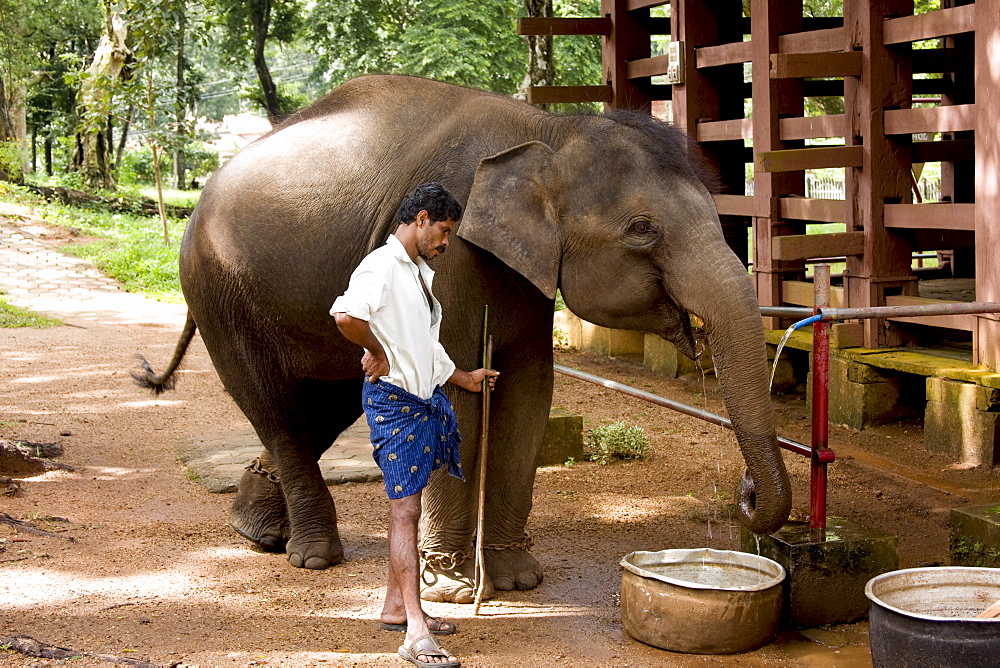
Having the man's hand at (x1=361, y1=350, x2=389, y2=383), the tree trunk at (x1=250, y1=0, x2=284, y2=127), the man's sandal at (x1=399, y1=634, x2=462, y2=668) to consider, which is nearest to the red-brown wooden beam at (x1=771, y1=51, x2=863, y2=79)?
the man's hand at (x1=361, y1=350, x2=389, y2=383)

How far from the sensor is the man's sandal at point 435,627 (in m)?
4.63

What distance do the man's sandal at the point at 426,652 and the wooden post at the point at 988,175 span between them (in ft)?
14.9

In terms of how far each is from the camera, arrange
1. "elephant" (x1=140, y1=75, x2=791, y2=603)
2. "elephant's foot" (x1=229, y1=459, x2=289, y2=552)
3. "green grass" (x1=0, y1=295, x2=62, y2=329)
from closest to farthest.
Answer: "elephant" (x1=140, y1=75, x2=791, y2=603), "elephant's foot" (x1=229, y1=459, x2=289, y2=552), "green grass" (x1=0, y1=295, x2=62, y2=329)

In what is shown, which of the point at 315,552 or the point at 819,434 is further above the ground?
the point at 819,434

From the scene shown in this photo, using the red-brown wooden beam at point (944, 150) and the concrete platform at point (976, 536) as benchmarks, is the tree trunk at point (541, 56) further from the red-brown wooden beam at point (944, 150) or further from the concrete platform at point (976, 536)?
the concrete platform at point (976, 536)

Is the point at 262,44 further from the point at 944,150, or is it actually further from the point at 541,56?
the point at 944,150

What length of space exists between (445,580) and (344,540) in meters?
1.32

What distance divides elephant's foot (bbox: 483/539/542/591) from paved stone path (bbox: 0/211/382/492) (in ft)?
7.54

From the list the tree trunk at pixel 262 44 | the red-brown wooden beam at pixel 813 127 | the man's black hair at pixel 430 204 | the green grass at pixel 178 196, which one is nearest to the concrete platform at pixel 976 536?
the man's black hair at pixel 430 204

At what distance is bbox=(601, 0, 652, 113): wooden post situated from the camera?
11430 millimetres

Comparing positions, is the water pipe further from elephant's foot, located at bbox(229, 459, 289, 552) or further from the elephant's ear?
elephant's foot, located at bbox(229, 459, 289, 552)

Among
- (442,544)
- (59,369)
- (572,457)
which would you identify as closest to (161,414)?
(59,369)

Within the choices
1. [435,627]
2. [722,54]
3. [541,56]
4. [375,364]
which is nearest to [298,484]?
[435,627]

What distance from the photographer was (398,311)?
167 inches
